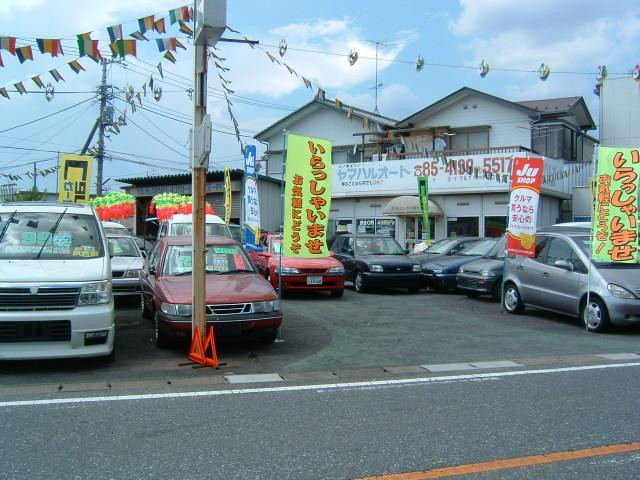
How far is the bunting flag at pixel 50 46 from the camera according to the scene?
8.83m

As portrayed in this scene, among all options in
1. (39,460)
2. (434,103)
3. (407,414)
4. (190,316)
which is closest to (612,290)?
(407,414)

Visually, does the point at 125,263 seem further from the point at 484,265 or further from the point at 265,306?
the point at 484,265

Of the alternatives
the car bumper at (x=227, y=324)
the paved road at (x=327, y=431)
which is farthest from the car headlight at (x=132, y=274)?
the paved road at (x=327, y=431)

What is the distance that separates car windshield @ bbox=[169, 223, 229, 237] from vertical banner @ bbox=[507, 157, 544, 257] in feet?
22.9

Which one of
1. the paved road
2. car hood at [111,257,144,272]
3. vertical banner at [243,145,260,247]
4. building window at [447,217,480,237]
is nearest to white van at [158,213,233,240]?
vertical banner at [243,145,260,247]

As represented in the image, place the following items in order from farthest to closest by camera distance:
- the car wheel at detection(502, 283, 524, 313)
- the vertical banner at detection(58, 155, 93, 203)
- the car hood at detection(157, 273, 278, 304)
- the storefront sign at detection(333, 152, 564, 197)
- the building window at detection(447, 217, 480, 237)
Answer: the building window at detection(447, 217, 480, 237) → the storefront sign at detection(333, 152, 564, 197) → the vertical banner at detection(58, 155, 93, 203) → the car wheel at detection(502, 283, 524, 313) → the car hood at detection(157, 273, 278, 304)

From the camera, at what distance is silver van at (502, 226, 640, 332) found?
9.28 meters

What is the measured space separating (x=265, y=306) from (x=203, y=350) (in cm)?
102

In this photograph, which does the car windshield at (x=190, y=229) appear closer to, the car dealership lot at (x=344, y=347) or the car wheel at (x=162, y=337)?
the car dealership lot at (x=344, y=347)

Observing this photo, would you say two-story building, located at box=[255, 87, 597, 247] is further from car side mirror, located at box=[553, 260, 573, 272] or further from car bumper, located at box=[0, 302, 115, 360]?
car bumper, located at box=[0, 302, 115, 360]

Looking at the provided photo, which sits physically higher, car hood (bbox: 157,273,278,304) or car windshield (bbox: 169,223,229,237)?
car windshield (bbox: 169,223,229,237)

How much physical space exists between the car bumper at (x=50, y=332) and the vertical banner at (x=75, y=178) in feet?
24.5

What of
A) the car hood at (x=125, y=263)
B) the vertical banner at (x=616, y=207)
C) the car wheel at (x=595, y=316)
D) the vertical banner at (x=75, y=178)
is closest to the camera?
the car wheel at (x=595, y=316)

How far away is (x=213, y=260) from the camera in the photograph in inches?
346
